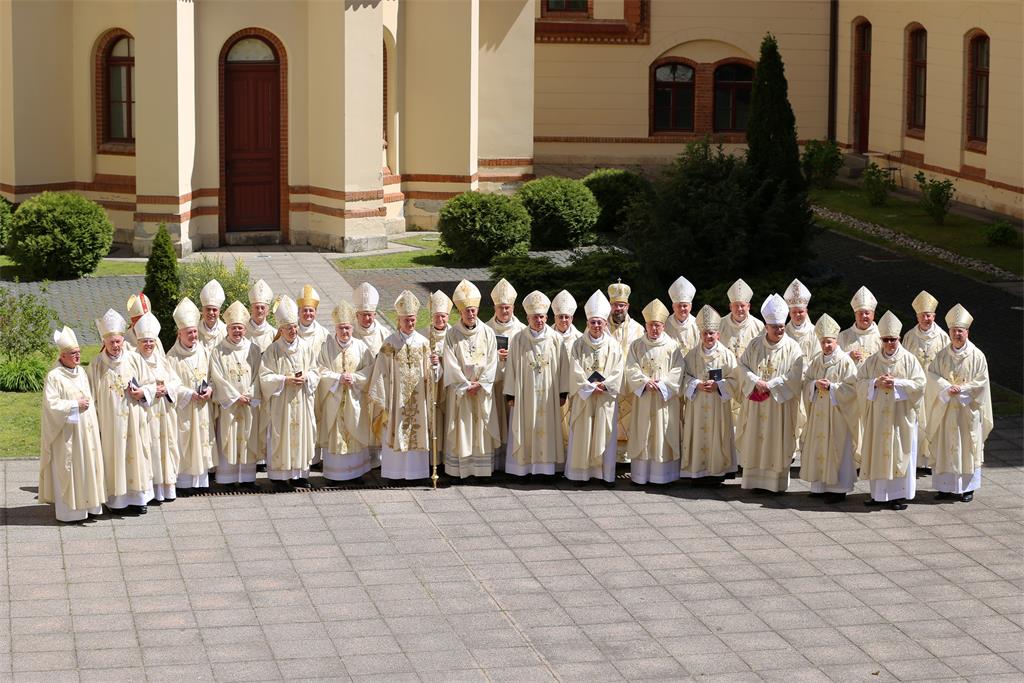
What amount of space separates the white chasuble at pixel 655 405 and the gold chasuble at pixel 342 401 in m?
2.34

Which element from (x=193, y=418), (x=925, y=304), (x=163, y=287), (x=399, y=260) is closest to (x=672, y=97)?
(x=399, y=260)

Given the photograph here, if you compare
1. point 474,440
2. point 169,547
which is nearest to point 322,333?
point 474,440

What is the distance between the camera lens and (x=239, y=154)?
2623 cm

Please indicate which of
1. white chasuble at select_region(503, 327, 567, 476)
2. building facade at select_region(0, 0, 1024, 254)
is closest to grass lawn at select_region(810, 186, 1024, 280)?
building facade at select_region(0, 0, 1024, 254)

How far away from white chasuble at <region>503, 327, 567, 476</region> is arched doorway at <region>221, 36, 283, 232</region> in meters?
12.7

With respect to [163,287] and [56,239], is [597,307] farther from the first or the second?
[56,239]

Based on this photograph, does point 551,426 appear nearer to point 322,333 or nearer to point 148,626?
point 322,333

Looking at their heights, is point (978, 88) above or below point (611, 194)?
above

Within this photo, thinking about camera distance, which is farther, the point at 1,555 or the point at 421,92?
the point at 421,92

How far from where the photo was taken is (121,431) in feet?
43.4

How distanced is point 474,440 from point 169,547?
9.93ft

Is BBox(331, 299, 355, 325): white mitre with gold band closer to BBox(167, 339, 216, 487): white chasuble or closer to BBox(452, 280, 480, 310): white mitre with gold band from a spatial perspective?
BBox(452, 280, 480, 310): white mitre with gold band

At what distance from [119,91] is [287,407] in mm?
13831

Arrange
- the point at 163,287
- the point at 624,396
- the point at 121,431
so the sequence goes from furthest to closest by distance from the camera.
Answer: the point at 163,287
the point at 624,396
the point at 121,431
